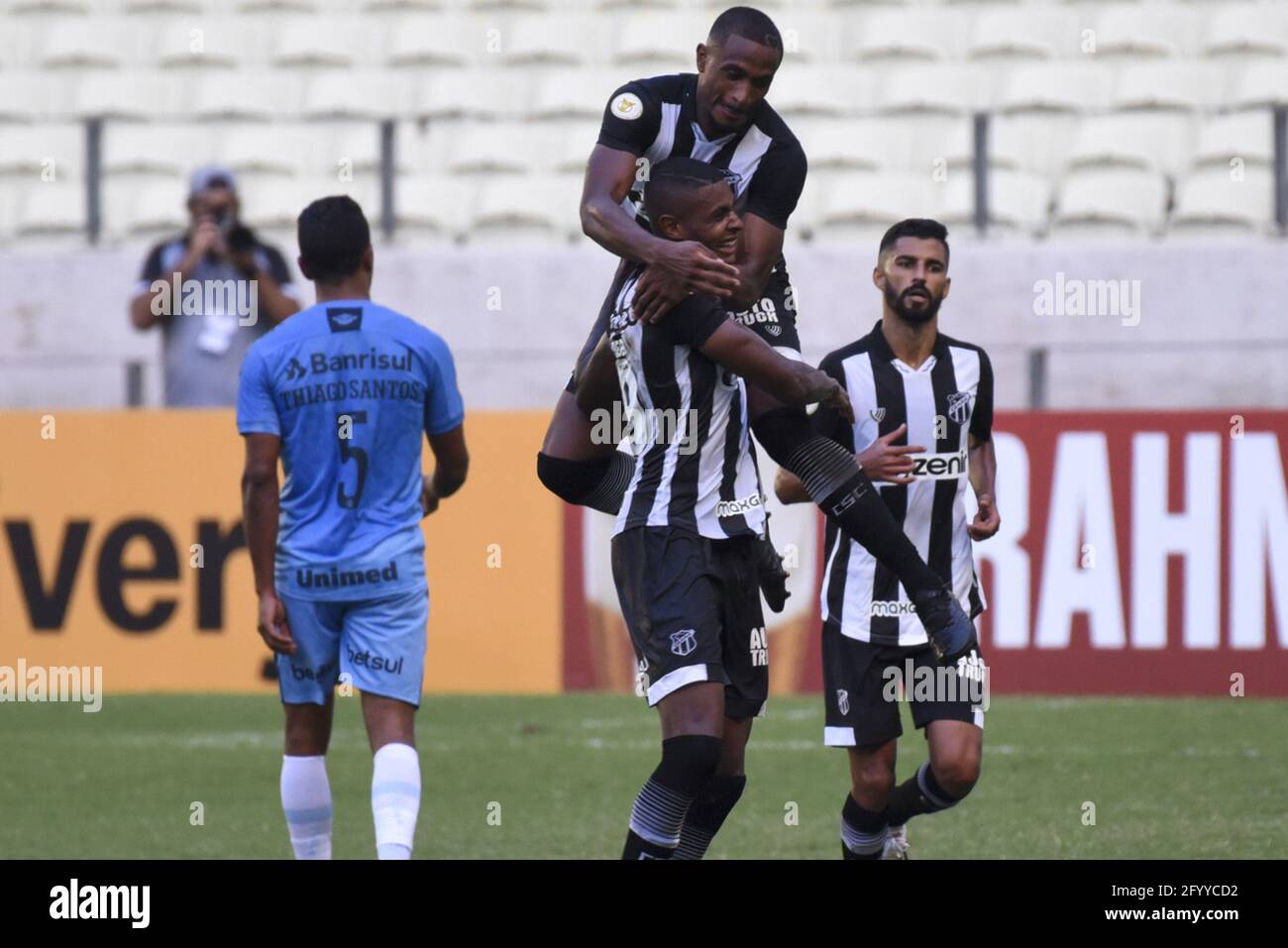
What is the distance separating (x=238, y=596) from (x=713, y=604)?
6381 mm

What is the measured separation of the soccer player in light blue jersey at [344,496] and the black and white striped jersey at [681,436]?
1.90 ft

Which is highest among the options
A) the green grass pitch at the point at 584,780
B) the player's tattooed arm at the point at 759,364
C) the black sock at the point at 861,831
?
the player's tattooed arm at the point at 759,364

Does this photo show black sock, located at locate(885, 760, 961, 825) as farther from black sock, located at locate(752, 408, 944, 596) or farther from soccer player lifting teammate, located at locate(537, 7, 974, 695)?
black sock, located at locate(752, 408, 944, 596)

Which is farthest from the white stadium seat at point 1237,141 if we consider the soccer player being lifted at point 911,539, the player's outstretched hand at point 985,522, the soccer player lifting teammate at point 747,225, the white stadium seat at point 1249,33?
the soccer player lifting teammate at point 747,225

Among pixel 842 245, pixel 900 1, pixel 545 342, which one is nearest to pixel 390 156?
pixel 545 342

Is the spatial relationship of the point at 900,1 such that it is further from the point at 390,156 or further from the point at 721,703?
the point at 721,703

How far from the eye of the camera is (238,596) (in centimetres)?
1187

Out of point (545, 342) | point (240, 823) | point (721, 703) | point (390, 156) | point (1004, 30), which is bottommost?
point (240, 823)

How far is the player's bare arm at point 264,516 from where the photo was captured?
19.8 ft

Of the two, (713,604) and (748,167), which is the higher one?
(748,167)

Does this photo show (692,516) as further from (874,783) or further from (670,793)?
(874,783)

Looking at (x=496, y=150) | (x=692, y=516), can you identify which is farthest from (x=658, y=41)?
(x=692, y=516)

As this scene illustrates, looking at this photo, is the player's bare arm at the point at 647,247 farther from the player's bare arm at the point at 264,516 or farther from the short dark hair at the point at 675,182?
the player's bare arm at the point at 264,516
